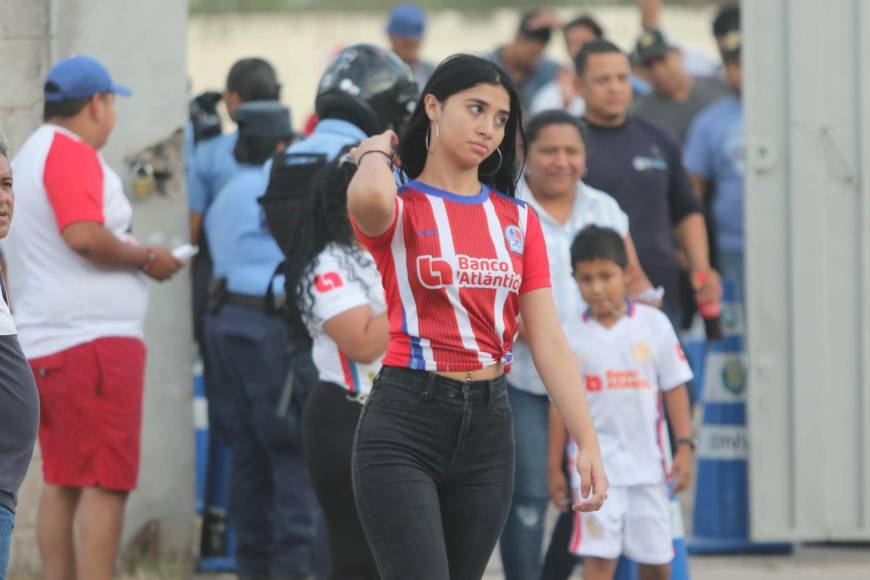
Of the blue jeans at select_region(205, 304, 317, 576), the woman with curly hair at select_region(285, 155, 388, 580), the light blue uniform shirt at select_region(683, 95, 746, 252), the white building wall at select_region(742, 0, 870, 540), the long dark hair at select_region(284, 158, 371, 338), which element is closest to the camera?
the woman with curly hair at select_region(285, 155, 388, 580)

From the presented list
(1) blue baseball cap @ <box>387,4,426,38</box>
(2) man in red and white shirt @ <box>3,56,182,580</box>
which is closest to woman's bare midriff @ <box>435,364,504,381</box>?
(2) man in red and white shirt @ <box>3,56,182,580</box>

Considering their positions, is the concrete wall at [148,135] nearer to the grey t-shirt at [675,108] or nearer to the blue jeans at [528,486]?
the blue jeans at [528,486]

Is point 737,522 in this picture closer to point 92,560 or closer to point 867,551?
point 867,551

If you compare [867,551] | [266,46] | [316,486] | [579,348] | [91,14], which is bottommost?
[867,551]

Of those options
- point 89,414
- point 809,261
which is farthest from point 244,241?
point 809,261

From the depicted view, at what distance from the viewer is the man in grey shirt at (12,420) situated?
3986 millimetres

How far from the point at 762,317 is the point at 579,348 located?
5.91ft

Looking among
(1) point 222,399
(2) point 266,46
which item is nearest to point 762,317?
(1) point 222,399

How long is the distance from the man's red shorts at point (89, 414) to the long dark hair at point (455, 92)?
2004 millimetres

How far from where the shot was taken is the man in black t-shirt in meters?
6.83

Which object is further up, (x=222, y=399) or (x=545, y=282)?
(x=545, y=282)

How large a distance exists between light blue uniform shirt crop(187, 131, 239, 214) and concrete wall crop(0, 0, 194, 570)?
635 mm

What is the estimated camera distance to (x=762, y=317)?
24.1ft

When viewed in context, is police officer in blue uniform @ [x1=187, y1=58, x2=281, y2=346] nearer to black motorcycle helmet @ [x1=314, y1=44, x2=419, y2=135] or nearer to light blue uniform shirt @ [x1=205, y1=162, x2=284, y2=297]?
light blue uniform shirt @ [x1=205, y1=162, x2=284, y2=297]
